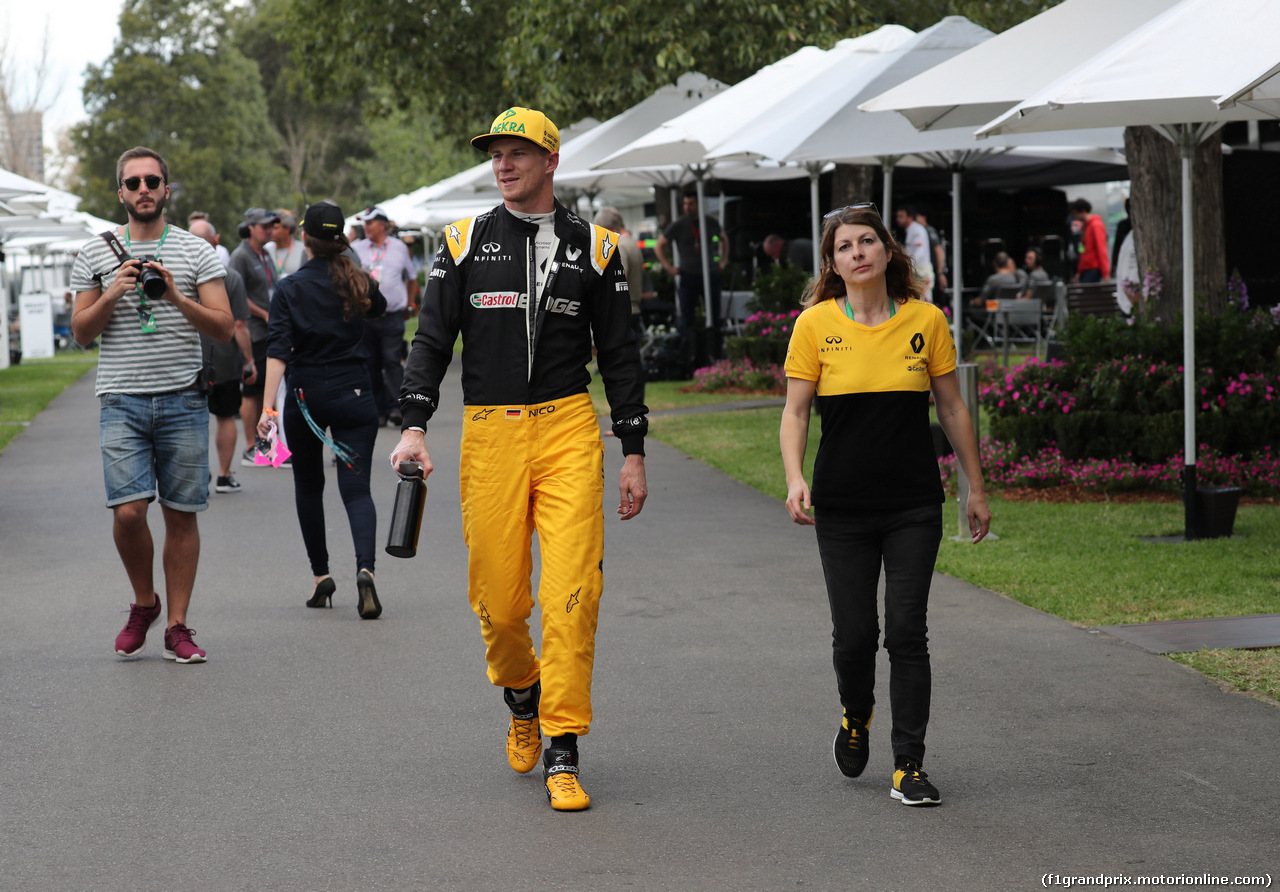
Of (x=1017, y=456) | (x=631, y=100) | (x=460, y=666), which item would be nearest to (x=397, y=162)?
(x=631, y=100)

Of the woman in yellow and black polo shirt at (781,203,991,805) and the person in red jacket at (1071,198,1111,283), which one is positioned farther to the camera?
the person in red jacket at (1071,198,1111,283)

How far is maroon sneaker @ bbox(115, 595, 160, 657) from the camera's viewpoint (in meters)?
6.77

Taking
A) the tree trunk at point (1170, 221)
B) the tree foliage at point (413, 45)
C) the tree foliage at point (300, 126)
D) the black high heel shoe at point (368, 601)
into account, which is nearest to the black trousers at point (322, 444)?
the black high heel shoe at point (368, 601)

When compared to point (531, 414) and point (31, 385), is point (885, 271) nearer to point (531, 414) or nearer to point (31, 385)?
point (531, 414)

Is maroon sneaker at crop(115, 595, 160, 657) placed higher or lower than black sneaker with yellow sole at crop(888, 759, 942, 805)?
higher

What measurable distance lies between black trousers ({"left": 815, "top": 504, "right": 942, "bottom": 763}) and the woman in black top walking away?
3515 mm

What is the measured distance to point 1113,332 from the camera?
1123 cm

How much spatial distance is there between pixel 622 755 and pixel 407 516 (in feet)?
3.65

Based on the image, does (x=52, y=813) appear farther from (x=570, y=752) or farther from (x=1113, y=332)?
(x=1113, y=332)

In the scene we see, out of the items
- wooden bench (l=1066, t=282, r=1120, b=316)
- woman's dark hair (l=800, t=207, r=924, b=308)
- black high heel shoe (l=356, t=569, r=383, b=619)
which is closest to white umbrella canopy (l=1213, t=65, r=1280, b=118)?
woman's dark hair (l=800, t=207, r=924, b=308)

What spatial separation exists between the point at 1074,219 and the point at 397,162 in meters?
45.7

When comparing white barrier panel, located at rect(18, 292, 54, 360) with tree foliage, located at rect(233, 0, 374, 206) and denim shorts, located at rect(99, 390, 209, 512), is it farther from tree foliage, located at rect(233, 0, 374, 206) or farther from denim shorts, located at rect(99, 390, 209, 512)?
tree foliage, located at rect(233, 0, 374, 206)

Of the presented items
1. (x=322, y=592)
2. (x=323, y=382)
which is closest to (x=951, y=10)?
(x=323, y=382)

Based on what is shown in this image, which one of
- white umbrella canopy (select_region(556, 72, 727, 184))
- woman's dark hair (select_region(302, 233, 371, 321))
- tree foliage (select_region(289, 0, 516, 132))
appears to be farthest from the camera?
tree foliage (select_region(289, 0, 516, 132))
